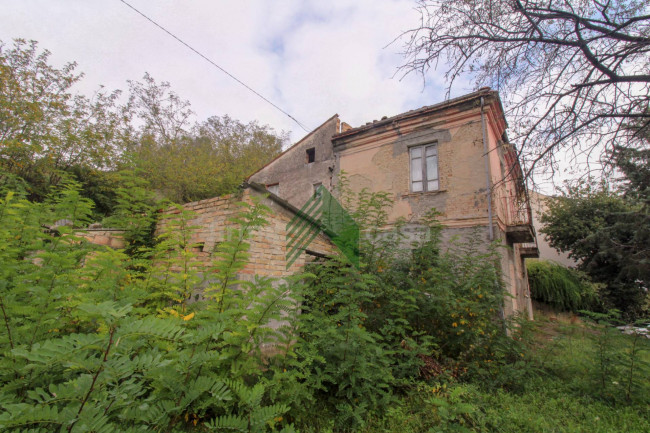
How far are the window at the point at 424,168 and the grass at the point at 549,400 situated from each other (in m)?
4.90

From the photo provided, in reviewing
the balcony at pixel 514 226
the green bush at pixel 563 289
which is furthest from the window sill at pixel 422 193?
the green bush at pixel 563 289

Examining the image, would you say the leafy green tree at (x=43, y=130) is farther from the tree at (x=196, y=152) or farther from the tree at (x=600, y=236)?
the tree at (x=600, y=236)

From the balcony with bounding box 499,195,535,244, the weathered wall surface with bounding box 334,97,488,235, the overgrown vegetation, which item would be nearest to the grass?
the overgrown vegetation

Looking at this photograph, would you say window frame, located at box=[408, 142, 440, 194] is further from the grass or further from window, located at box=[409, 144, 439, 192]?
the grass

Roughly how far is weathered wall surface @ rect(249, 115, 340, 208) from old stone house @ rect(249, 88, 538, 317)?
2.3 inches

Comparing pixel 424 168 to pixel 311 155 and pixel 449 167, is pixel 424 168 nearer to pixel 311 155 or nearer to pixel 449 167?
pixel 449 167

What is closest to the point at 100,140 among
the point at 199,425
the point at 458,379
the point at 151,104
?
the point at 151,104

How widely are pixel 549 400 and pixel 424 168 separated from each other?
6.39 meters

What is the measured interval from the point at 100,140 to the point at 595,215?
74.8 feet

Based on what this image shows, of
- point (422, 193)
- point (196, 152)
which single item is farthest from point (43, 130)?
point (422, 193)

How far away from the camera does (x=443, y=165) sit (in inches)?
320

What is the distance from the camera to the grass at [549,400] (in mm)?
2863

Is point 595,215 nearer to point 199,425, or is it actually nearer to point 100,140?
point 199,425

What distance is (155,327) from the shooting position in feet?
4.05
